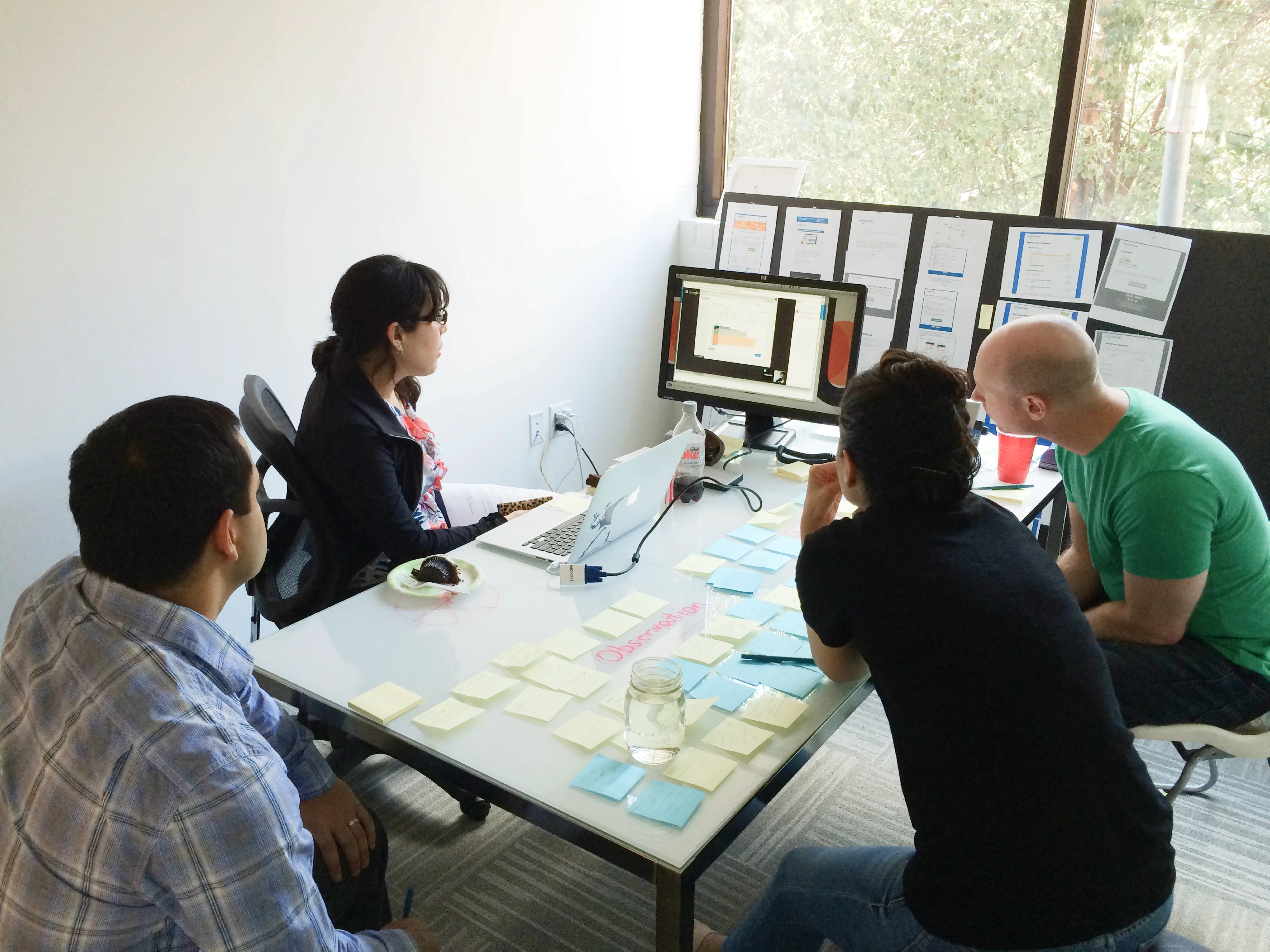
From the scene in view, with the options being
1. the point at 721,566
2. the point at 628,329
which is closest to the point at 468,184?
the point at 628,329

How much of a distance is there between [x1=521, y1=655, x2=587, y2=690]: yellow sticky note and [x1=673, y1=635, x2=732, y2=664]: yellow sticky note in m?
0.17

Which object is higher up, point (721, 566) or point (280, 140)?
point (280, 140)

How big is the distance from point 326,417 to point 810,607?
1.18 m

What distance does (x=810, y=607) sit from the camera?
1.37 metres

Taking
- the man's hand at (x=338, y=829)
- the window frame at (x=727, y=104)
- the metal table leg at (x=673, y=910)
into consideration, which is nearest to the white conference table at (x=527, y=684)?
the metal table leg at (x=673, y=910)

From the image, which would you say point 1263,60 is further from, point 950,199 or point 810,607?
point 810,607

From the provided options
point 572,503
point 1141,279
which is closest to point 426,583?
point 572,503

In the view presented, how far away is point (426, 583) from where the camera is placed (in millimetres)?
1767

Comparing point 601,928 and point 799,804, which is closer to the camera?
point 601,928

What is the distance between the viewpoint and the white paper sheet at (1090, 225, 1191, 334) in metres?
2.79

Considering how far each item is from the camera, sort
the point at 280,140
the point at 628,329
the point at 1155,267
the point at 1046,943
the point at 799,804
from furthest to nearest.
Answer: the point at 628,329 < the point at 1155,267 < the point at 280,140 < the point at 799,804 < the point at 1046,943

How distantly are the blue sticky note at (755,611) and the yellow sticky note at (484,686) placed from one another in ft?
1.36

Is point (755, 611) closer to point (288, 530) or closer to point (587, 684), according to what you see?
point (587, 684)

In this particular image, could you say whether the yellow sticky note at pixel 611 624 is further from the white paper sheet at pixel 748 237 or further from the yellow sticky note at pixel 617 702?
the white paper sheet at pixel 748 237
